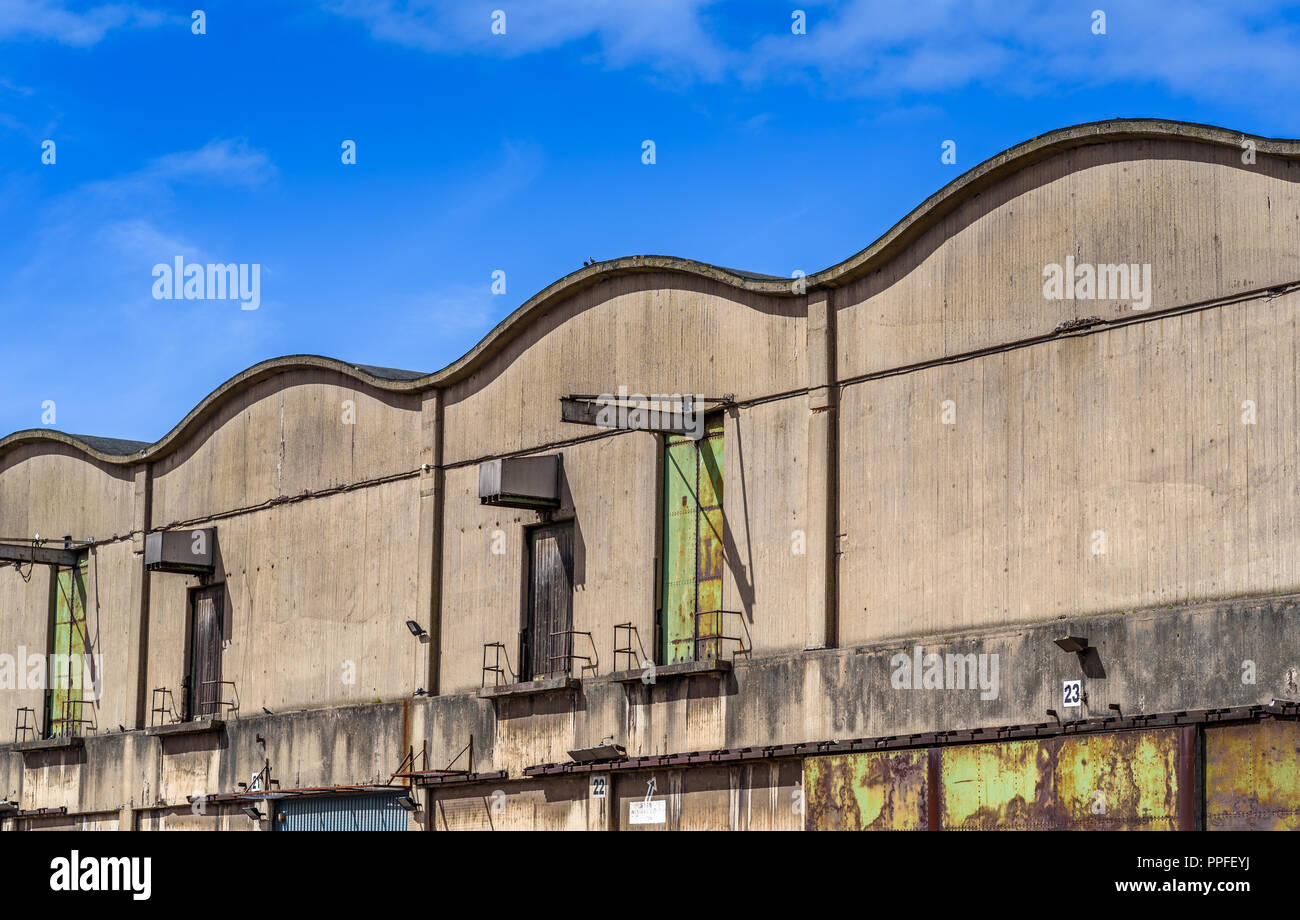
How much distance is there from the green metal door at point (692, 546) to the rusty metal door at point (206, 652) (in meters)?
10.7

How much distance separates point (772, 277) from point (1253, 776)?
30.0ft

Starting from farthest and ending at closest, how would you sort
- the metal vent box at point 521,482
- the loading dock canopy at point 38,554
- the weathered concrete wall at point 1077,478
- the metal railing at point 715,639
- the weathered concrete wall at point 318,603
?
the loading dock canopy at point 38,554 < the weathered concrete wall at point 318,603 < the metal vent box at point 521,482 < the metal railing at point 715,639 < the weathered concrete wall at point 1077,478

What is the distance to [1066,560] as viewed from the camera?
19.2 meters

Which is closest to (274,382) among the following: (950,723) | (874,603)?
(874,603)

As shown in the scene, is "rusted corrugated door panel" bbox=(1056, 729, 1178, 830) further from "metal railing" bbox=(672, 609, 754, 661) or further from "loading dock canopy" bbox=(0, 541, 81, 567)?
"loading dock canopy" bbox=(0, 541, 81, 567)

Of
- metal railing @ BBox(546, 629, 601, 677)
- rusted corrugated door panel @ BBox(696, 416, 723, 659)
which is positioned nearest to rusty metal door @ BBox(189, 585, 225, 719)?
metal railing @ BBox(546, 629, 601, 677)

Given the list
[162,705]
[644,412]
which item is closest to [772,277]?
[644,412]

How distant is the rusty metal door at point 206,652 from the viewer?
101 ft

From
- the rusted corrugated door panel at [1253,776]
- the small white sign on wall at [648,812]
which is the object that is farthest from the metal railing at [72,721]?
the rusted corrugated door panel at [1253,776]

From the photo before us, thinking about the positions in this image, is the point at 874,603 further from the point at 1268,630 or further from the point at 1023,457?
the point at 1268,630

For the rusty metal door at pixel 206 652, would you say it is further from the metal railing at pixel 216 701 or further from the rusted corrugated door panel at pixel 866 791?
the rusted corrugated door panel at pixel 866 791

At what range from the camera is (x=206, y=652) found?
3120cm

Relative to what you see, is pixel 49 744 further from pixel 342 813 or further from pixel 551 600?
pixel 551 600

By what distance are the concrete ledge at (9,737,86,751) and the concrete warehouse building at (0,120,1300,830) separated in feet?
0.34
